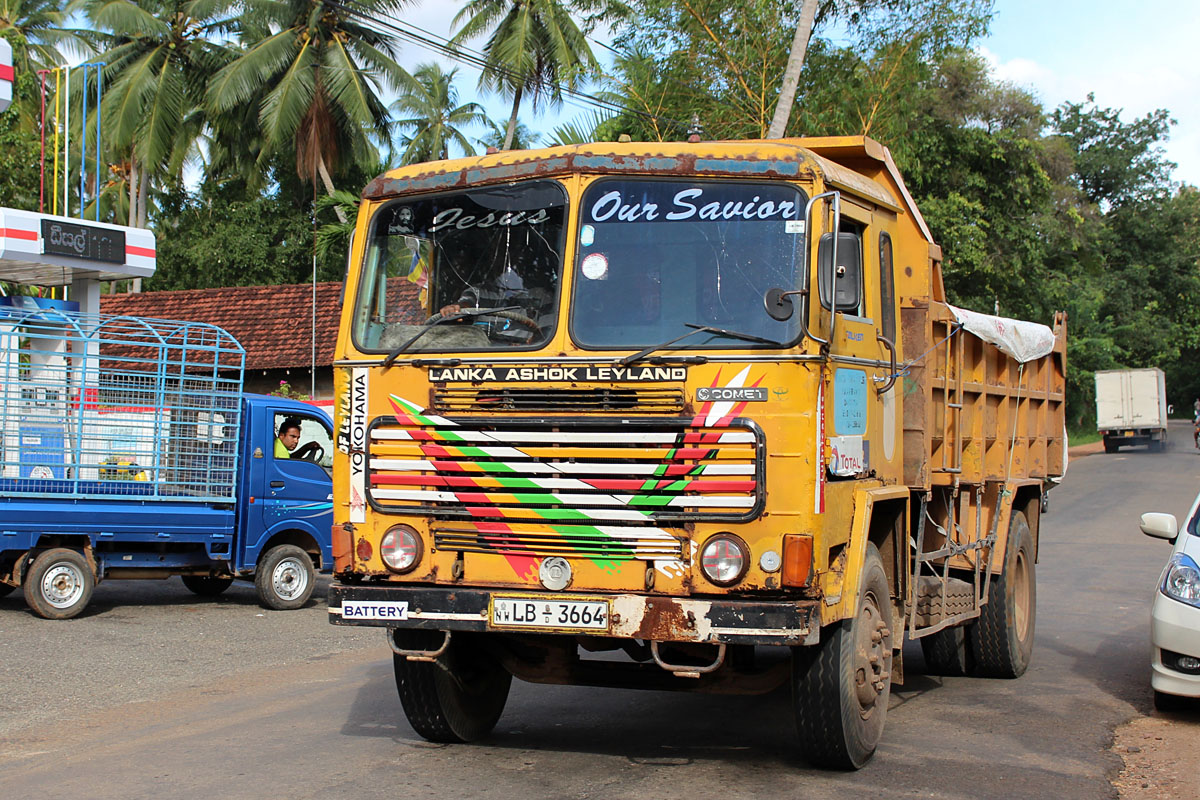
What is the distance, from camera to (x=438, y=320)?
6062 millimetres

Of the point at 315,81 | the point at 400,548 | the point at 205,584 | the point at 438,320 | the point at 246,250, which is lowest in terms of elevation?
the point at 205,584

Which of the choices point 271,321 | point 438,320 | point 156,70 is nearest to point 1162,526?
point 438,320

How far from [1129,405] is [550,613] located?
42752 millimetres

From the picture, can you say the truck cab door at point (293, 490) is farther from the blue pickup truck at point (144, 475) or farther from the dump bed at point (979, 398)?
the dump bed at point (979, 398)

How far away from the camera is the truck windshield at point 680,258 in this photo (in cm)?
570

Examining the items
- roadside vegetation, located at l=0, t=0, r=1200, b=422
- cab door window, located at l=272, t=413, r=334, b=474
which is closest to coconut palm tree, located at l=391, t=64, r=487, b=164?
roadside vegetation, located at l=0, t=0, r=1200, b=422

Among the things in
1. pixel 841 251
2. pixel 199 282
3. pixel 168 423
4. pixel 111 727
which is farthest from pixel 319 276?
pixel 841 251

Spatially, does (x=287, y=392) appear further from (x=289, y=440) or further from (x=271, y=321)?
(x=289, y=440)

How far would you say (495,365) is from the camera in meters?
5.79

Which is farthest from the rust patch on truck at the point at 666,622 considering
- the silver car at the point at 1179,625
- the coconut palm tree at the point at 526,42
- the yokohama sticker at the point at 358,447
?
the coconut palm tree at the point at 526,42

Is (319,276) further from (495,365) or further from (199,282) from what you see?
(495,365)

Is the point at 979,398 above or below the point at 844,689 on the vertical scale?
above

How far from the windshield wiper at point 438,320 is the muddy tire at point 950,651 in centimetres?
463

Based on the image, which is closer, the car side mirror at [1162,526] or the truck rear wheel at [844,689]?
the truck rear wheel at [844,689]
